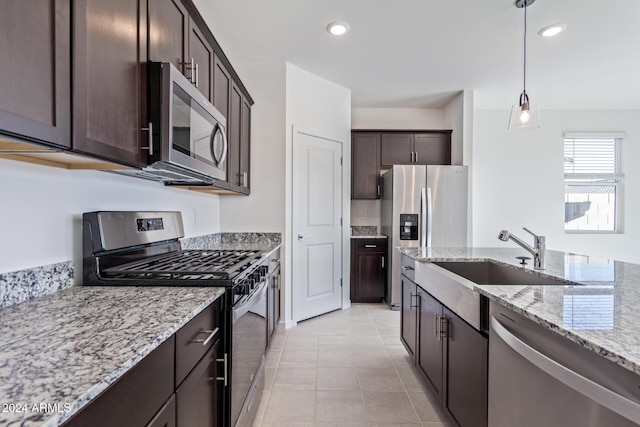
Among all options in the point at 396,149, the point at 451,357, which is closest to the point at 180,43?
the point at 451,357

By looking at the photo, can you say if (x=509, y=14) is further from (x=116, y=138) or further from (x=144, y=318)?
(x=144, y=318)

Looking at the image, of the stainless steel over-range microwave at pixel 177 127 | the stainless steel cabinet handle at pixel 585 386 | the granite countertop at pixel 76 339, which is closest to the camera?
the granite countertop at pixel 76 339

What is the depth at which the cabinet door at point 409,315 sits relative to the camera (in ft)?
6.88

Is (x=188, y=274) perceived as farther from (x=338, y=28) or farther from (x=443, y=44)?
(x=443, y=44)

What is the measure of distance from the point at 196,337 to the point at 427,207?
3.18m

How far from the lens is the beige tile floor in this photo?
1.72 meters

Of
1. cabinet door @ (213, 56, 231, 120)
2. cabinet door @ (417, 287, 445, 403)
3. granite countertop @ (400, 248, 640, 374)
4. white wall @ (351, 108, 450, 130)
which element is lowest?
cabinet door @ (417, 287, 445, 403)

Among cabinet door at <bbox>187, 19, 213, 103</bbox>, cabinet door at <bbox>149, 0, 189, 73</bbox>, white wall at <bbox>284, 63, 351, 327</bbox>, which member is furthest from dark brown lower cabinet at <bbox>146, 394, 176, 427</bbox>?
white wall at <bbox>284, 63, 351, 327</bbox>

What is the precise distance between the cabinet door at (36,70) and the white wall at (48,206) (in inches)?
15.0

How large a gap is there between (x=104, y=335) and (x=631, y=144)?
644 cm

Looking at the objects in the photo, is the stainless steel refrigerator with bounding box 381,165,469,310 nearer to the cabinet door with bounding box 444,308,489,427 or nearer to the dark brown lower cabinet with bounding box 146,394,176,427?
the cabinet door with bounding box 444,308,489,427

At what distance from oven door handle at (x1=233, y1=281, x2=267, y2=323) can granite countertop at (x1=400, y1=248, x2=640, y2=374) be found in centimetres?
99

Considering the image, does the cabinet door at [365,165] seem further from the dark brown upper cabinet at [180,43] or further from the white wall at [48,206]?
the white wall at [48,206]

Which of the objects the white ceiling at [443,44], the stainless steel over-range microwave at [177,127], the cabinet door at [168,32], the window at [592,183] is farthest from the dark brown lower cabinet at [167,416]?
the window at [592,183]
